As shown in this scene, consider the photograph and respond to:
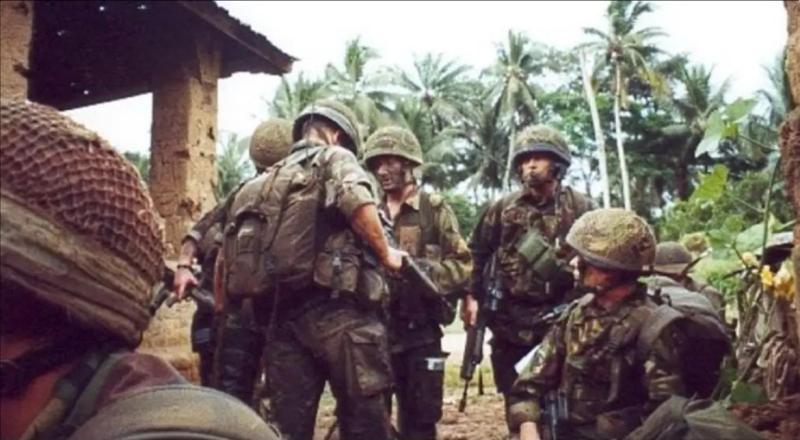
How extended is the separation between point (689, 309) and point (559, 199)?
69.6 inches

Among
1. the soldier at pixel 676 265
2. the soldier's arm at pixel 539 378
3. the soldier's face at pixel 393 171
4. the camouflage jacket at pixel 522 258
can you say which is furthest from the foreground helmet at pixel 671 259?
the soldier's arm at pixel 539 378

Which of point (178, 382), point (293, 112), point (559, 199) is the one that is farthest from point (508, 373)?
point (293, 112)

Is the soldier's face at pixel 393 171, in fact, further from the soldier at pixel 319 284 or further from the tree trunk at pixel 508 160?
the tree trunk at pixel 508 160

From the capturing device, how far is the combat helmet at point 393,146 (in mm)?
5918

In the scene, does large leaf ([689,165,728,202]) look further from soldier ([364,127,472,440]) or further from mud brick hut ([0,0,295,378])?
mud brick hut ([0,0,295,378])

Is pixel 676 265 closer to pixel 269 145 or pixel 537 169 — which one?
pixel 537 169

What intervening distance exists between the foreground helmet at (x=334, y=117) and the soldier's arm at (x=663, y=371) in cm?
176

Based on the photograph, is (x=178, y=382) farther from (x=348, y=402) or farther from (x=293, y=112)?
(x=293, y=112)

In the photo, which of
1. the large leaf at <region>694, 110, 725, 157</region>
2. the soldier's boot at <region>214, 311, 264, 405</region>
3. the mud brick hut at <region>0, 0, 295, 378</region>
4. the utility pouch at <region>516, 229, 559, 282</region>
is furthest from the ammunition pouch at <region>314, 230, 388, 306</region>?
the mud brick hut at <region>0, 0, 295, 378</region>

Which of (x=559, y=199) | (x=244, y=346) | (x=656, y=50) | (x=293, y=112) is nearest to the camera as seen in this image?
(x=244, y=346)

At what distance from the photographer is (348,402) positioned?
421cm

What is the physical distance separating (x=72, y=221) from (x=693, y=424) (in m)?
1.20

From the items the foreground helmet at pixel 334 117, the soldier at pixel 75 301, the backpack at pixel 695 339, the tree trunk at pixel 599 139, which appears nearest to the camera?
the soldier at pixel 75 301

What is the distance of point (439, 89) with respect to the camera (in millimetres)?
56750
